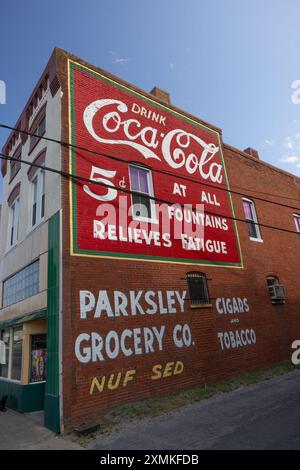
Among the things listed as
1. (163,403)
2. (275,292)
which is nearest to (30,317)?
(163,403)

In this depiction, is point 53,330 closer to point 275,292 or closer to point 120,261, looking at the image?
point 120,261

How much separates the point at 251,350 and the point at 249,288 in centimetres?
246

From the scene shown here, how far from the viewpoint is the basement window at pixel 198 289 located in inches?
456

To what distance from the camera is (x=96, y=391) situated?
827cm

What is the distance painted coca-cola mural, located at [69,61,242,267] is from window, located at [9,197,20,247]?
522 cm

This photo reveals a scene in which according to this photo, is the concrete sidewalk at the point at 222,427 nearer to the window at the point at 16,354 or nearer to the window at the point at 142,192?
the window at the point at 16,354

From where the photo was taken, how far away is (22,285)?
12.0m

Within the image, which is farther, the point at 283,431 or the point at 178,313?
the point at 178,313

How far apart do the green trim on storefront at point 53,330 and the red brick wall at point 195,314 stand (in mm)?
246

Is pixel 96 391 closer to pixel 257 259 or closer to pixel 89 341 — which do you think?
pixel 89 341

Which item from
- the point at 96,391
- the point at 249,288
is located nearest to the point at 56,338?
the point at 96,391

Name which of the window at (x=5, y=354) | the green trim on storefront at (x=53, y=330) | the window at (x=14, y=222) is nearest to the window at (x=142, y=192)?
the green trim on storefront at (x=53, y=330)

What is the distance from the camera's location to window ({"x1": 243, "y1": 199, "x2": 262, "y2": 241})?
15.9 meters

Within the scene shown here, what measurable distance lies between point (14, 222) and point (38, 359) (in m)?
6.38
